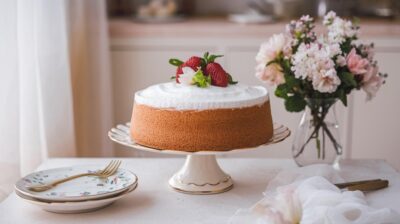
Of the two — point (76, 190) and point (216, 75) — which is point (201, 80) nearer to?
point (216, 75)

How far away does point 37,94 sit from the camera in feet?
6.33

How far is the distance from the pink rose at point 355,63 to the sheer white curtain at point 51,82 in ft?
2.76

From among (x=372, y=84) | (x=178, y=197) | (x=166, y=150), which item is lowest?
(x=178, y=197)

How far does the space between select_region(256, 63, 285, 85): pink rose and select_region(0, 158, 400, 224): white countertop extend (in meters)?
0.22

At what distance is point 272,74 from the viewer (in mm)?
1651

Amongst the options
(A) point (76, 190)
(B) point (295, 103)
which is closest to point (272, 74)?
(B) point (295, 103)

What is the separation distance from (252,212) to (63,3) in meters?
1.10

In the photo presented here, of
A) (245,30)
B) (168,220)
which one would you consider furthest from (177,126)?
(245,30)

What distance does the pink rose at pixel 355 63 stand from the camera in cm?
156

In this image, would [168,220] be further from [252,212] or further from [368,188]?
[368,188]

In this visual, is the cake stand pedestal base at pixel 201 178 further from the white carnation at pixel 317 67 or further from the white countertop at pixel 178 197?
the white carnation at pixel 317 67

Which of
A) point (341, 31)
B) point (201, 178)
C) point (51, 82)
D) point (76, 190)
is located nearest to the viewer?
point (76, 190)

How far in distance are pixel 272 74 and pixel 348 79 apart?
19 cm

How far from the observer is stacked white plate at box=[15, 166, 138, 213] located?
1330 millimetres
